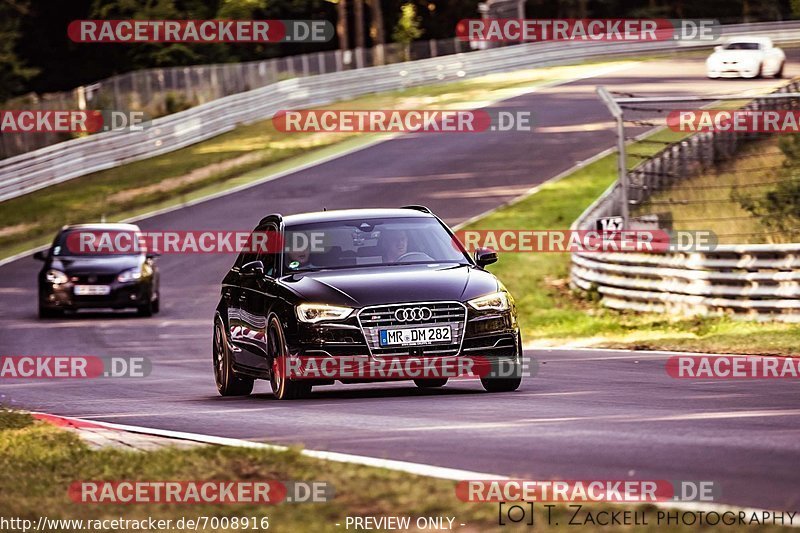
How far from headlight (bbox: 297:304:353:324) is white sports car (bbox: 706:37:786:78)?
125 ft

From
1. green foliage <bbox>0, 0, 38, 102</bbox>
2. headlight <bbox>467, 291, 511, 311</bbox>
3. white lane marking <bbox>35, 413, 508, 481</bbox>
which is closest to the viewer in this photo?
white lane marking <bbox>35, 413, 508, 481</bbox>

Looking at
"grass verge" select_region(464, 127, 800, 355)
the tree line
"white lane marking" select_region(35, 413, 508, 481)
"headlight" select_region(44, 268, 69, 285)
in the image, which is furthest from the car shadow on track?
the tree line

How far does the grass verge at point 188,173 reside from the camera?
3741cm

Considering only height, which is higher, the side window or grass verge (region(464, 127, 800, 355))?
the side window

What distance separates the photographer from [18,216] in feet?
124

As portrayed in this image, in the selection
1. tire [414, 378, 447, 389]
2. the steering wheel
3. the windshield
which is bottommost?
tire [414, 378, 447, 389]

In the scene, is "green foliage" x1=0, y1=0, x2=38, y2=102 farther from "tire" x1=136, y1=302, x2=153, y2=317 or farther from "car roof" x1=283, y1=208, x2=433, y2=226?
"car roof" x1=283, y1=208, x2=433, y2=226

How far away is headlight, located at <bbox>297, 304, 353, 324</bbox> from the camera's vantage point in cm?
1209

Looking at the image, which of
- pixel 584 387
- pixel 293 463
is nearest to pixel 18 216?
pixel 584 387

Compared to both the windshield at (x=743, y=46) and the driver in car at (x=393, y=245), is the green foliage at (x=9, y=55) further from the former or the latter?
the driver in car at (x=393, y=245)

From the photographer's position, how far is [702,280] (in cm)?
2102

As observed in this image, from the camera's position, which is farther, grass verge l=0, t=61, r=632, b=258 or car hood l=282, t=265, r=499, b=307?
grass verge l=0, t=61, r=632, b=258

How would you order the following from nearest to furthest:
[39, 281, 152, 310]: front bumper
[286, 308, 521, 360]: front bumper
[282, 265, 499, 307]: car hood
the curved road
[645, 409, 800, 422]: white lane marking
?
the curved road → [645, 409, 800, 422]: white lane marking → [286, 308, 521, 360]: front bumper → [282, 265, 499, 307]: car hood → [39, 281, 152, 310]: front bumper

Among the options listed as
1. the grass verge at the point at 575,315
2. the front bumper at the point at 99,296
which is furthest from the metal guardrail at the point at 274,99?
the grass verge at the point at 575,315
